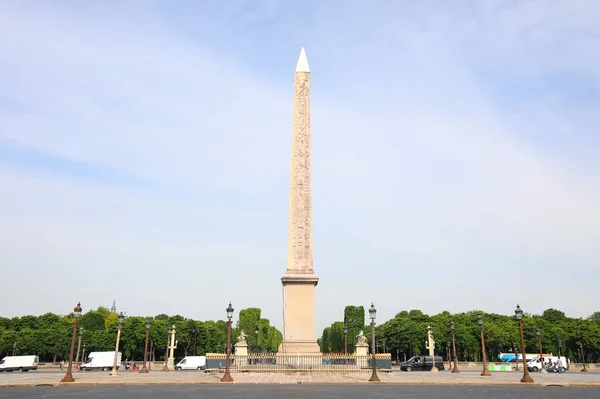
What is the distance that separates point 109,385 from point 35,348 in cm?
5905

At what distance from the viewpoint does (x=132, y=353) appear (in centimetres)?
7744

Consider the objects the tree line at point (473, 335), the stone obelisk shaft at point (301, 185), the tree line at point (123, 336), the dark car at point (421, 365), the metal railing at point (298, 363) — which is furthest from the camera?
the tree line at point (473, 335)

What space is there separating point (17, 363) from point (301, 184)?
38.2 metres

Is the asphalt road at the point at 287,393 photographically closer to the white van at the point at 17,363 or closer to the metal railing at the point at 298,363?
the metal railing at the point at 298,363

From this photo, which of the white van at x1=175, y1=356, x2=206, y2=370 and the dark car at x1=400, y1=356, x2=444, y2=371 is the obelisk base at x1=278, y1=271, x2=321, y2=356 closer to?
the dark car at x1=400, y1=356, x2=444, y2=371


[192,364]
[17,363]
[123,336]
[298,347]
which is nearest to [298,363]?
[298,347]

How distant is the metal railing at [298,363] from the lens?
26.0 meters

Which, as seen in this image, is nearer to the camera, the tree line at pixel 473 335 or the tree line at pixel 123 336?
the tree line at pixel 123 336

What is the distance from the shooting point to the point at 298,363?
85.3 ft

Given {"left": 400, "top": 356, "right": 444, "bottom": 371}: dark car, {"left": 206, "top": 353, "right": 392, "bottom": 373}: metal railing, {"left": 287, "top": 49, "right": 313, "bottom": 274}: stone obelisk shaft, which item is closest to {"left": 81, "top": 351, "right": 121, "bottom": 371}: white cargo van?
{"left": 206, "top": 353, "right": 392, "bottom": 373}: metal railing

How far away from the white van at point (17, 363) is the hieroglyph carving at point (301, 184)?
36.5 m

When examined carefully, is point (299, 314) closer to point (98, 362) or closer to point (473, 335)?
point (98, 362)

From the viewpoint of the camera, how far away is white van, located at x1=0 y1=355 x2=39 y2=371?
4734cm

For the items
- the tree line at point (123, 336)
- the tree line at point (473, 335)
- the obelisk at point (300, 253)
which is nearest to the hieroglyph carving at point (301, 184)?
the obelisk at point (300, 253)
